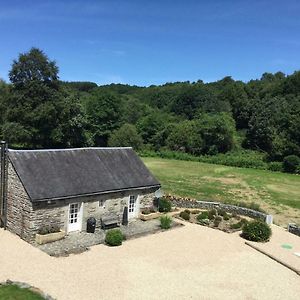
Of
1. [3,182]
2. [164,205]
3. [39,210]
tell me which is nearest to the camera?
[39,210]

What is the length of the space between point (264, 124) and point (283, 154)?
33.9 ft

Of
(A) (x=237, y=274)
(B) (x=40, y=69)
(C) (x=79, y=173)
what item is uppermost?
(B) (x=40, y=69)

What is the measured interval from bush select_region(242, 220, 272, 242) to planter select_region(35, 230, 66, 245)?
953 centimetres

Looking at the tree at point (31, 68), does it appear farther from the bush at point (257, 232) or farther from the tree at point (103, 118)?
the bush at point (257, 232)

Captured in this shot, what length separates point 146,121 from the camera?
71250 mm

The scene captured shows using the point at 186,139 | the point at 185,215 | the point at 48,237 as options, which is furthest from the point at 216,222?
the point at 186,139

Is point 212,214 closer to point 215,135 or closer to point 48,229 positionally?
point 48,229

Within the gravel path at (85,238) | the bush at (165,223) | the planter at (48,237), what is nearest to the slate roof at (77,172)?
the planter at (48,237)

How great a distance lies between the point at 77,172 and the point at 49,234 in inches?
158

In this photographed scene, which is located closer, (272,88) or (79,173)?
(79,173)

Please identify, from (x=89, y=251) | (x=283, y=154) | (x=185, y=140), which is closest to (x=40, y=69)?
(x=185, y=140)

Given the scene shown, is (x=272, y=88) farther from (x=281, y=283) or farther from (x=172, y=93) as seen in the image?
(x=281, y=283)

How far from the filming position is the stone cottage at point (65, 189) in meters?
19.3

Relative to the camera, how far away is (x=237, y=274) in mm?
16484
